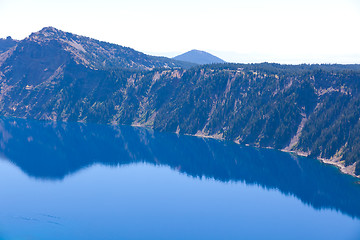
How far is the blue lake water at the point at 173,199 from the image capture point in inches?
4279

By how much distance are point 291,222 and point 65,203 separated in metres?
72.1

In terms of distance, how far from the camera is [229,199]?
460ft

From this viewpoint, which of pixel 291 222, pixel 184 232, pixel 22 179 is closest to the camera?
pixel 184 232

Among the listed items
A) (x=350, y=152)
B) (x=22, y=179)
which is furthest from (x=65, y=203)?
(x=350, y=152)

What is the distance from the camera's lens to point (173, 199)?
137 m

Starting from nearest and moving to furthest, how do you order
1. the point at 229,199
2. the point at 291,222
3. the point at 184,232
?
the point at 184,232
the point at 291,222
the point at 229,199

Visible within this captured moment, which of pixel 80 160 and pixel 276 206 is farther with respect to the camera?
pixel 80 160

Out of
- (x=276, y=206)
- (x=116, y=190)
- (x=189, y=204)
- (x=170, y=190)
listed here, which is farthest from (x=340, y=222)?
(x=116, y=190)

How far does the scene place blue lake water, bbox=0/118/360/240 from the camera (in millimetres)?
108688

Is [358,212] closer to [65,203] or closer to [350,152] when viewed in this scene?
[350,152]

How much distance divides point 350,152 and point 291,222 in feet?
258

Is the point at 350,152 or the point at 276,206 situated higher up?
the point at 350,152

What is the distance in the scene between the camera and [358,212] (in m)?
127

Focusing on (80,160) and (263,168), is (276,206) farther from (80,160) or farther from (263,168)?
(80,160)
